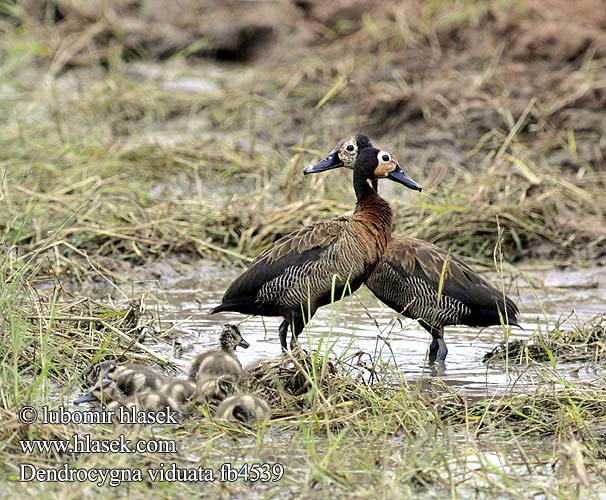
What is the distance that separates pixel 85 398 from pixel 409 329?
2726 mm

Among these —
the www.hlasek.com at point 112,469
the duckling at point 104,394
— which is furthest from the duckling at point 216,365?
the www.hlasek.com at point 112,469

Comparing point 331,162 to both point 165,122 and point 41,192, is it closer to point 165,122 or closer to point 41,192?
point 41,192

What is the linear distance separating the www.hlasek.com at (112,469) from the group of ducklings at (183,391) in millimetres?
409

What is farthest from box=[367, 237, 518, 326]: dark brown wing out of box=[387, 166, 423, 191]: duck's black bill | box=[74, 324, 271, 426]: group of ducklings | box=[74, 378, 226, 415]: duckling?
box=[74, 378, 226, 415]: duckling

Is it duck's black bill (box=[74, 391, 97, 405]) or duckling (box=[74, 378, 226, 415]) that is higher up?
duckling (box=[74, 378, 226, 415])

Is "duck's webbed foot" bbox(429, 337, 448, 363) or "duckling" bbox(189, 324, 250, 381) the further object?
"duck's webbed foot" bbox(429, 337, 448, 363)

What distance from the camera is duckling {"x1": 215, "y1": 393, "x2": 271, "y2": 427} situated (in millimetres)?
5264

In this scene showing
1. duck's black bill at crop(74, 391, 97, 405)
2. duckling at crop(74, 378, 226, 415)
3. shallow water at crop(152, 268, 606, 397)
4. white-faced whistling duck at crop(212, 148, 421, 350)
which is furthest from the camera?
white-faced whistling duck at crop(212, 148, 421, 350)

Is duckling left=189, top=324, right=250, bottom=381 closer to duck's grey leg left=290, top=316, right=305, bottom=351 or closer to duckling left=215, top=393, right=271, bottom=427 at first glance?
duckling left=215, top=393, right=271, bottom=427

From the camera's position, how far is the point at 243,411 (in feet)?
17.3

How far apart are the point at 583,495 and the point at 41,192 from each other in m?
5.81

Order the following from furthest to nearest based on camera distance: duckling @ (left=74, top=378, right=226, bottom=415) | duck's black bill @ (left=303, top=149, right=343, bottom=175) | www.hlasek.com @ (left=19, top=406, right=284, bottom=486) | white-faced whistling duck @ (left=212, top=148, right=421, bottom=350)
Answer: duck's black bill @ (left=303, top=149, right=343, bottom=175) → white-faced whistling duck @ (left=212, top=148, right=421, bottom=350) → duckling @ (left=74, top=378, right=226, bottom=415) → www.hlasek.com @ (left=19, top=406, right=284, bottom=486)

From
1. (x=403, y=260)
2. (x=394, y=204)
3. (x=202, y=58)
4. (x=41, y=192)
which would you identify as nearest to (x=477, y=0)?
(x=202, y=58)

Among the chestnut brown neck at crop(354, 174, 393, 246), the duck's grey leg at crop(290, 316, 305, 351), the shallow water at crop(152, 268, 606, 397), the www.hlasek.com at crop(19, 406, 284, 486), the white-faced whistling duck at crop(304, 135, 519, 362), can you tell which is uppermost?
the chestnut brown neck at crop(354, 174, 393, 246)
